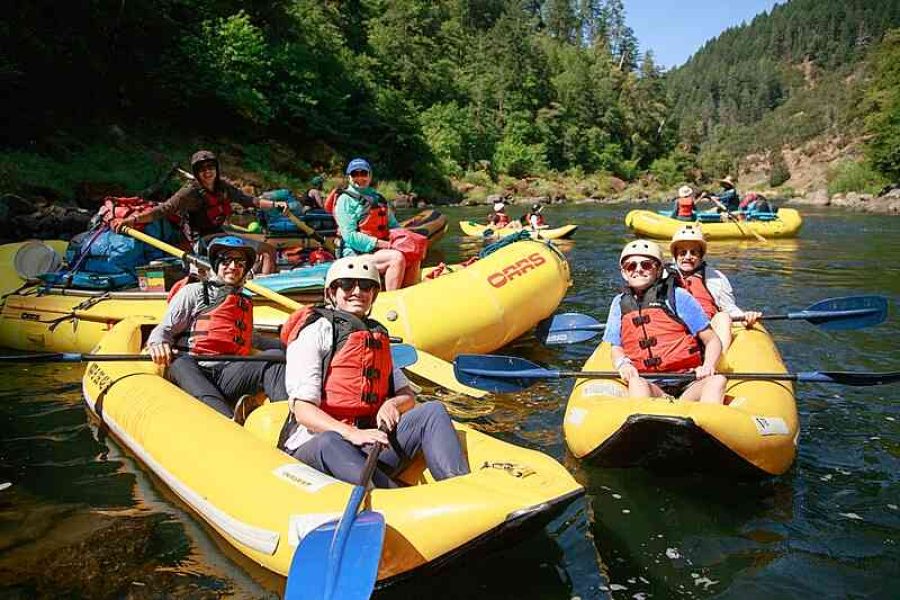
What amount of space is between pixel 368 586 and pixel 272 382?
85.6 inches

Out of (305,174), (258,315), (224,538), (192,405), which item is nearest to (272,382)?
(192,405)

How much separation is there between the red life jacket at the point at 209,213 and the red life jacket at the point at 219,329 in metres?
2.03

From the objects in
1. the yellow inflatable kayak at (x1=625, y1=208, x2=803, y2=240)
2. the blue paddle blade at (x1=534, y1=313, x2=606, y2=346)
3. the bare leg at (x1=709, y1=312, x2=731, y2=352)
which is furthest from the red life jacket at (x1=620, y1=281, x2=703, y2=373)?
the yellow inflatable kayak at (x1=625, y1=208, x2=803, y2=240)

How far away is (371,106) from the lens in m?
27.0

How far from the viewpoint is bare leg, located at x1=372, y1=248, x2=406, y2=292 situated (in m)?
5.75

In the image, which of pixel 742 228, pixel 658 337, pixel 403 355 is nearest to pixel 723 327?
pixel 658 337

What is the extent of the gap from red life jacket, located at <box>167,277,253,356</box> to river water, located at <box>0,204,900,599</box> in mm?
728

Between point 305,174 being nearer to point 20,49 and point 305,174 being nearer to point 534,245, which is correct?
point 20,49

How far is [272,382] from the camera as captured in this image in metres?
4.01

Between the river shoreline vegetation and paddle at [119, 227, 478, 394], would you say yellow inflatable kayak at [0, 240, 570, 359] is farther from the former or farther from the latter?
the river shoreline vegetation

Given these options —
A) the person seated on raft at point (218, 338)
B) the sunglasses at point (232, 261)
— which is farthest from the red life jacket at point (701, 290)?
the sunglasses at point (232, 261)

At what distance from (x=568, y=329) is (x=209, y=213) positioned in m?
3.18

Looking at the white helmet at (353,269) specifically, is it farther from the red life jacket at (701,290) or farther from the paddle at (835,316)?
the paddle at (835,316)

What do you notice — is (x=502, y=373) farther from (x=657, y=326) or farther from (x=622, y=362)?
(x=657, y=326)
